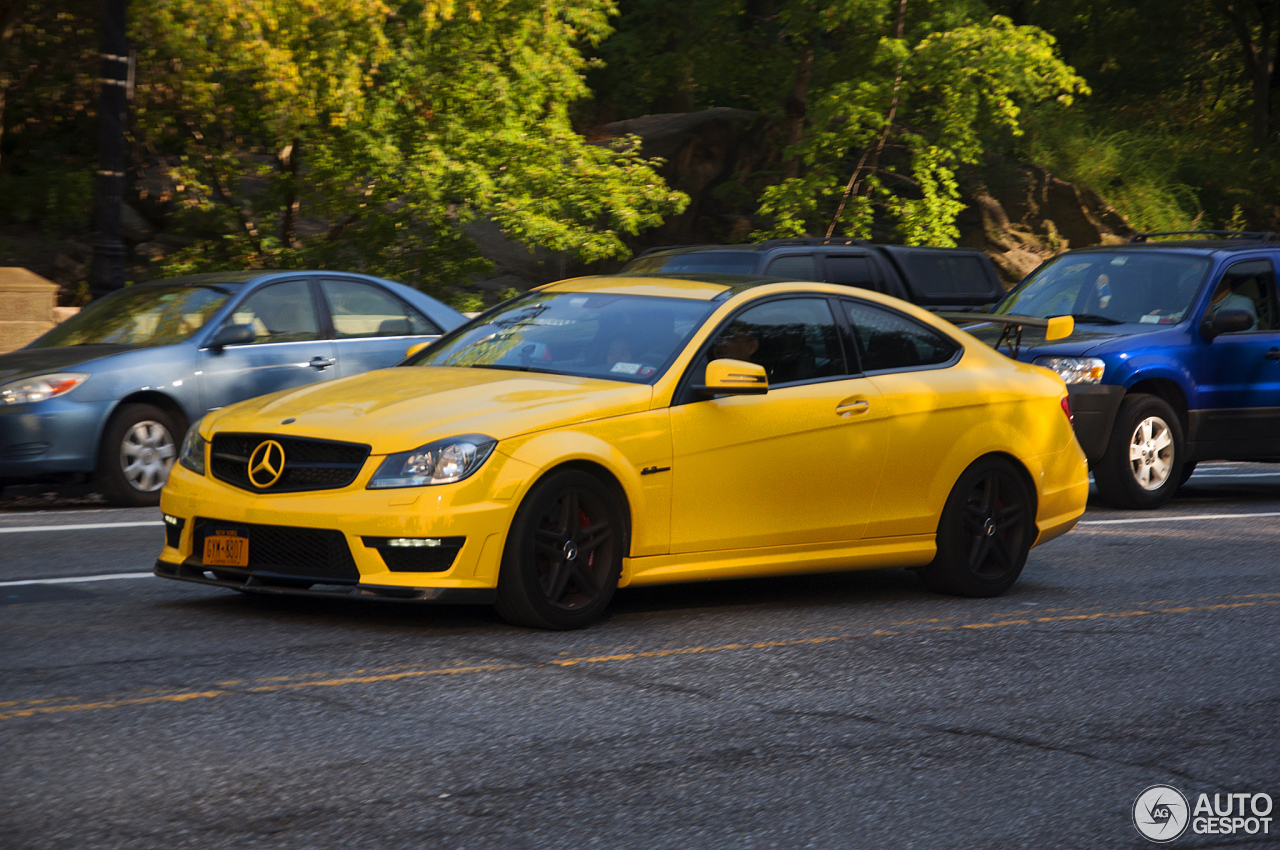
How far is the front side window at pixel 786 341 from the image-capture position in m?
7.18

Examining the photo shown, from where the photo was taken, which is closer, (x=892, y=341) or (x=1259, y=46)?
(x=892, y=341)

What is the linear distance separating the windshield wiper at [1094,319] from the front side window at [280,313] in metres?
6.11

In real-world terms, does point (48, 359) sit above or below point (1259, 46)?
below

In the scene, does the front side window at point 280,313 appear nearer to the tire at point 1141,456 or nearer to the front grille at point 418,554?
the front grille at point 418,554

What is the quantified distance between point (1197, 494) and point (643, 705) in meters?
9.17

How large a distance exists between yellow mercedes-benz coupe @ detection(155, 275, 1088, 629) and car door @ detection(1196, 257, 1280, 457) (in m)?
4.09

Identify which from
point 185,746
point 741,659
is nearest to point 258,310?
→ point 741,659

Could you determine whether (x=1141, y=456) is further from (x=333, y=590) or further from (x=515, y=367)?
(x=333, y=590)

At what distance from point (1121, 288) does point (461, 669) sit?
8.44 meters

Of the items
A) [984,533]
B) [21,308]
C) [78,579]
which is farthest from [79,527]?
[21,308]

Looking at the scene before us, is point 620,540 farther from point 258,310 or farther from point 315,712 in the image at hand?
point 258,310

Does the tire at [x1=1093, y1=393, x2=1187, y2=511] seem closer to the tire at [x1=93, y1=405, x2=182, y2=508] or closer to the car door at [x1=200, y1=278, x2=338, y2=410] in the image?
the car door at [x1=200, y1=278, x2=338, y2=410]

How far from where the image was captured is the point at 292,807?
4098mm

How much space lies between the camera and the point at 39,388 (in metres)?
10.1
